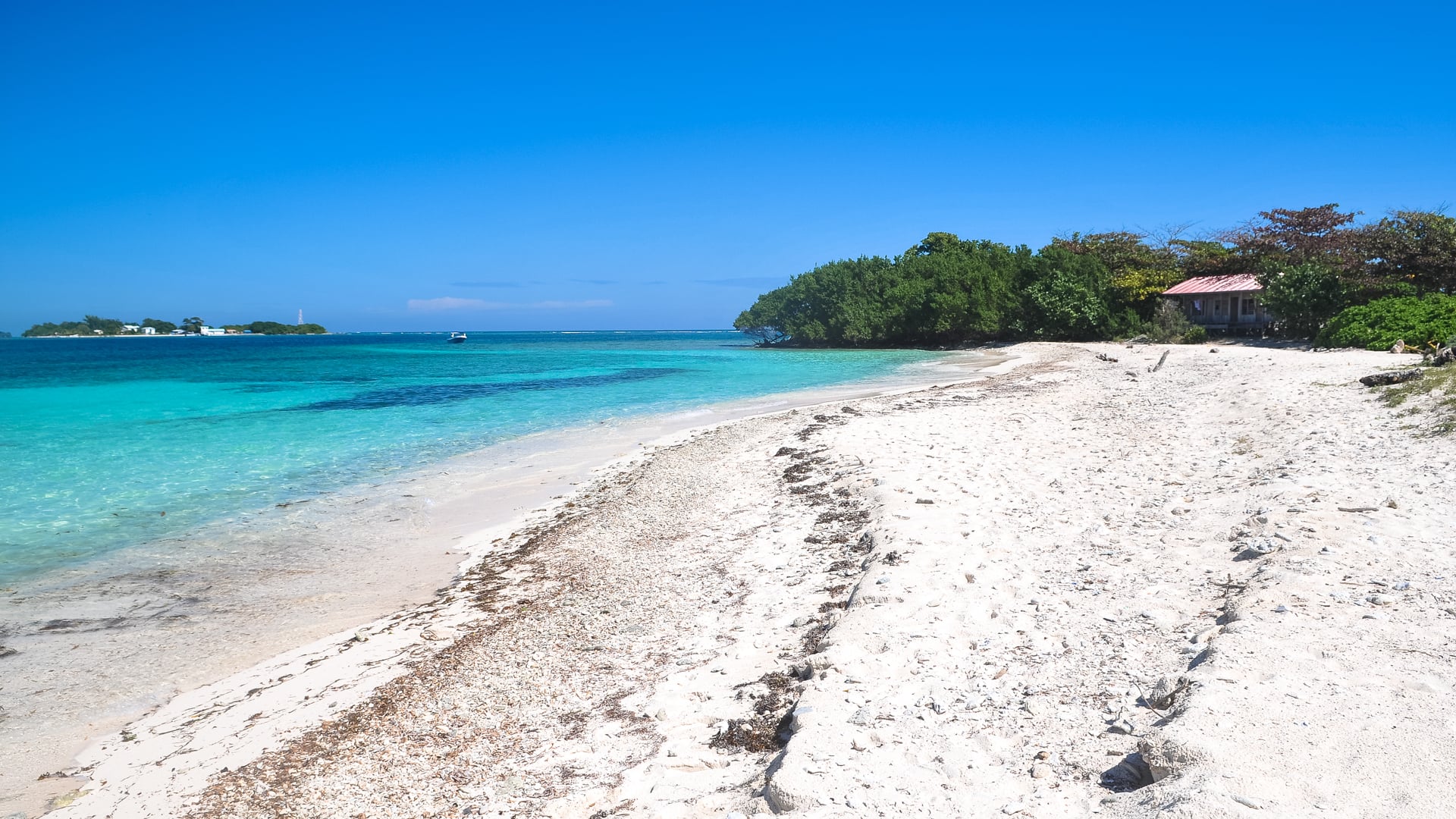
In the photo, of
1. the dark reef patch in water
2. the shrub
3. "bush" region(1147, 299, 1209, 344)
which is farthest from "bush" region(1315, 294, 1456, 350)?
the dark reef patch in water

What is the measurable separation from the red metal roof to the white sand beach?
102ft

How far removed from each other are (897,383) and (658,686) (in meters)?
21.8

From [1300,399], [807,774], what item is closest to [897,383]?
[1300,399]

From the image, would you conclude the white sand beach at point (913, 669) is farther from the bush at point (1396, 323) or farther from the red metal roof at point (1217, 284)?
the red metal roof at point (1217, 284)

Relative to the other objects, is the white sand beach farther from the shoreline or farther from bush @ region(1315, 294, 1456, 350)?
bush @ region(1315, 294, 1456, 350)

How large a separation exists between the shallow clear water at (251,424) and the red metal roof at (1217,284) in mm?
12814

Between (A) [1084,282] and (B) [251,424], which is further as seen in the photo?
(A) [1084,282]

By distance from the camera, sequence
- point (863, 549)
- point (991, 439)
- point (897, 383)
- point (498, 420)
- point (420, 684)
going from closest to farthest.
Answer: point (420, 684)
point (863, 549)
point (991, 439)
point (498, 420)
point (897, 383)

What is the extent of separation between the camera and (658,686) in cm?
437

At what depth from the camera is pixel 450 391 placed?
29.3 meters

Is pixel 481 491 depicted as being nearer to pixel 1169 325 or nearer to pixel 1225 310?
pixel 1169 325

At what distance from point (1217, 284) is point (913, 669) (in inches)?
1566

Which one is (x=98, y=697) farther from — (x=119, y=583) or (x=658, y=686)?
(x=658, y=686)

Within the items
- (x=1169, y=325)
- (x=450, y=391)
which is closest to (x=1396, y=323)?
(x=1169, y=325)
